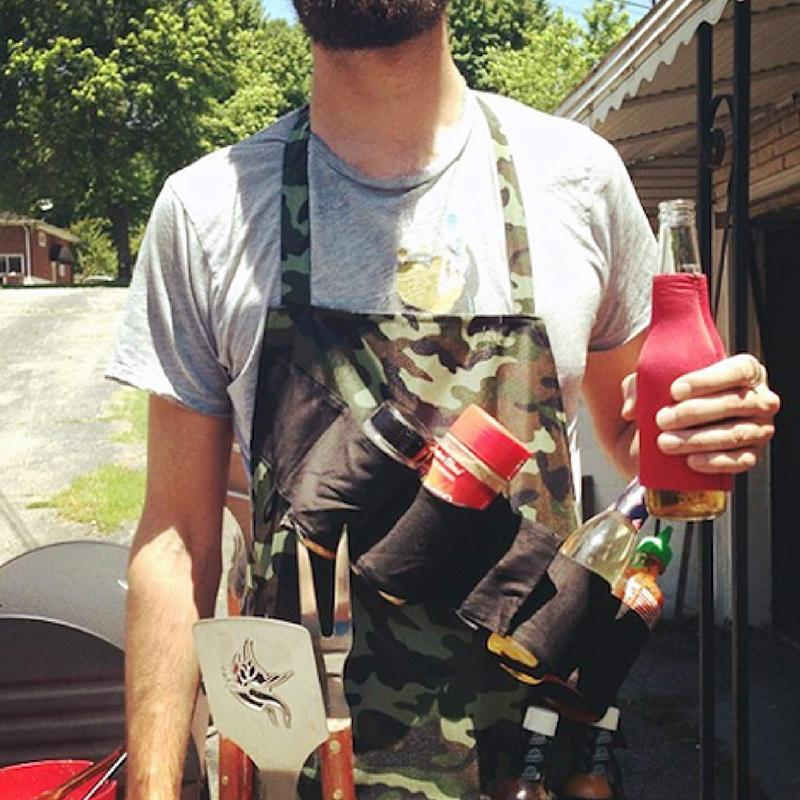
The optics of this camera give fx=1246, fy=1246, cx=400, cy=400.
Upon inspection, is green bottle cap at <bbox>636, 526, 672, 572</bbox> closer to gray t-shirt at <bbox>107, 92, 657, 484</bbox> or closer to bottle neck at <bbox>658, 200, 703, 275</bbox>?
gray t-shirt at <bbox>107, 92, 657, 484</bbox>

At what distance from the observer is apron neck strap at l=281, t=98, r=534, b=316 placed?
5.52 ft

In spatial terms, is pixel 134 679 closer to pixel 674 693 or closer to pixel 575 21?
pixel 674 693

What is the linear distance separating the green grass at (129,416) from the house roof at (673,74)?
1049 centimetres

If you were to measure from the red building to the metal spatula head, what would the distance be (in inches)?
2841

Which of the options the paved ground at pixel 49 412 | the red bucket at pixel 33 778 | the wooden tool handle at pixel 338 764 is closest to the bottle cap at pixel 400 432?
the wooden tool handle at pixel 338 764

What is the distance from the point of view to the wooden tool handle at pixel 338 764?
1.63 meters

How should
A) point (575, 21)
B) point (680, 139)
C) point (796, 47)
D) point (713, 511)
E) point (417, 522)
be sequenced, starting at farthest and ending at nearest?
point (575, 21), point (680, 139), point (796, 47), point (713, 511), point (417, 522)

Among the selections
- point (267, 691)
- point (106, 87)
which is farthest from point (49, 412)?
point (106, 87)

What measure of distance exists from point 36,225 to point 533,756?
7122 cm

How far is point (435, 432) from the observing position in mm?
1660

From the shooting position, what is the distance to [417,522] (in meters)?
1.60

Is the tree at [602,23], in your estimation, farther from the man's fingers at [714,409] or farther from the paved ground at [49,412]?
the man's fingers at [714,409]

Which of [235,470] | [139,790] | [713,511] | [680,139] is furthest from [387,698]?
[680,139]

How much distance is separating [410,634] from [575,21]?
1910 inches
